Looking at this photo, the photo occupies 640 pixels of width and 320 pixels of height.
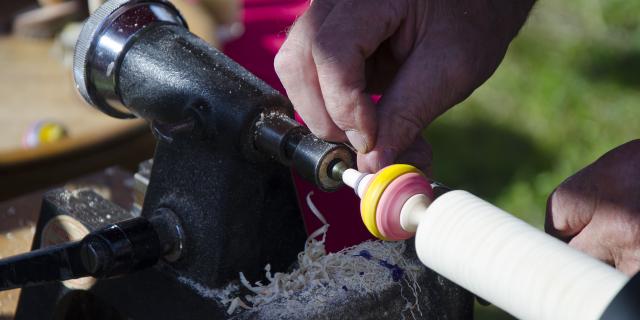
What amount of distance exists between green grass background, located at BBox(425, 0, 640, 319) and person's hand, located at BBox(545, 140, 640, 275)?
6.01ft

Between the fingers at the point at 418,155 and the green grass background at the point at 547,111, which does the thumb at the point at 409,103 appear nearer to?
the fingers at the point at 418,155

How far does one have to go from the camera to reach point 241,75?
1031 mm

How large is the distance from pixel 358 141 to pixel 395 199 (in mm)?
157

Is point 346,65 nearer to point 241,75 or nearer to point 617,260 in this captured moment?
point 241,75

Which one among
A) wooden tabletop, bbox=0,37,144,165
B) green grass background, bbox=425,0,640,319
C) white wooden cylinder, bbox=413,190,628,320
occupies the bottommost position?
green grass background, bbox=425,0,640,319

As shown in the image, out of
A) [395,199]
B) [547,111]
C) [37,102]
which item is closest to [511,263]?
[395,199]

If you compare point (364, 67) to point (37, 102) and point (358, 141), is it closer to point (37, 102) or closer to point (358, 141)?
point (358, 141)

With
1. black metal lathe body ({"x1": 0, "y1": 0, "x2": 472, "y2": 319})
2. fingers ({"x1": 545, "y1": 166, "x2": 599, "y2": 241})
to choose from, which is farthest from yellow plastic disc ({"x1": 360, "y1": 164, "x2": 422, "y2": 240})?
fingers ({"x1": 545, "y1": 166, "x2": 599, "y2": 241})

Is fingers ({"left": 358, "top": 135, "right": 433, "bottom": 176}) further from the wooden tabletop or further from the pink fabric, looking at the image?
the wooden tabletop

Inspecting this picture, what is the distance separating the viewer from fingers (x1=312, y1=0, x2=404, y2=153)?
938 millimetres

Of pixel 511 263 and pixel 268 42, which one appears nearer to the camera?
pixel 511 263

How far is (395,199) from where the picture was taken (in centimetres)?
82

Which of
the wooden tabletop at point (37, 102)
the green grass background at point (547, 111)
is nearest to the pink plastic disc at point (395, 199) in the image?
the wooden tabletop at point (37, 102)

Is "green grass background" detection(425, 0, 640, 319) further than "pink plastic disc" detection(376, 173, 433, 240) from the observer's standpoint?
Yes
